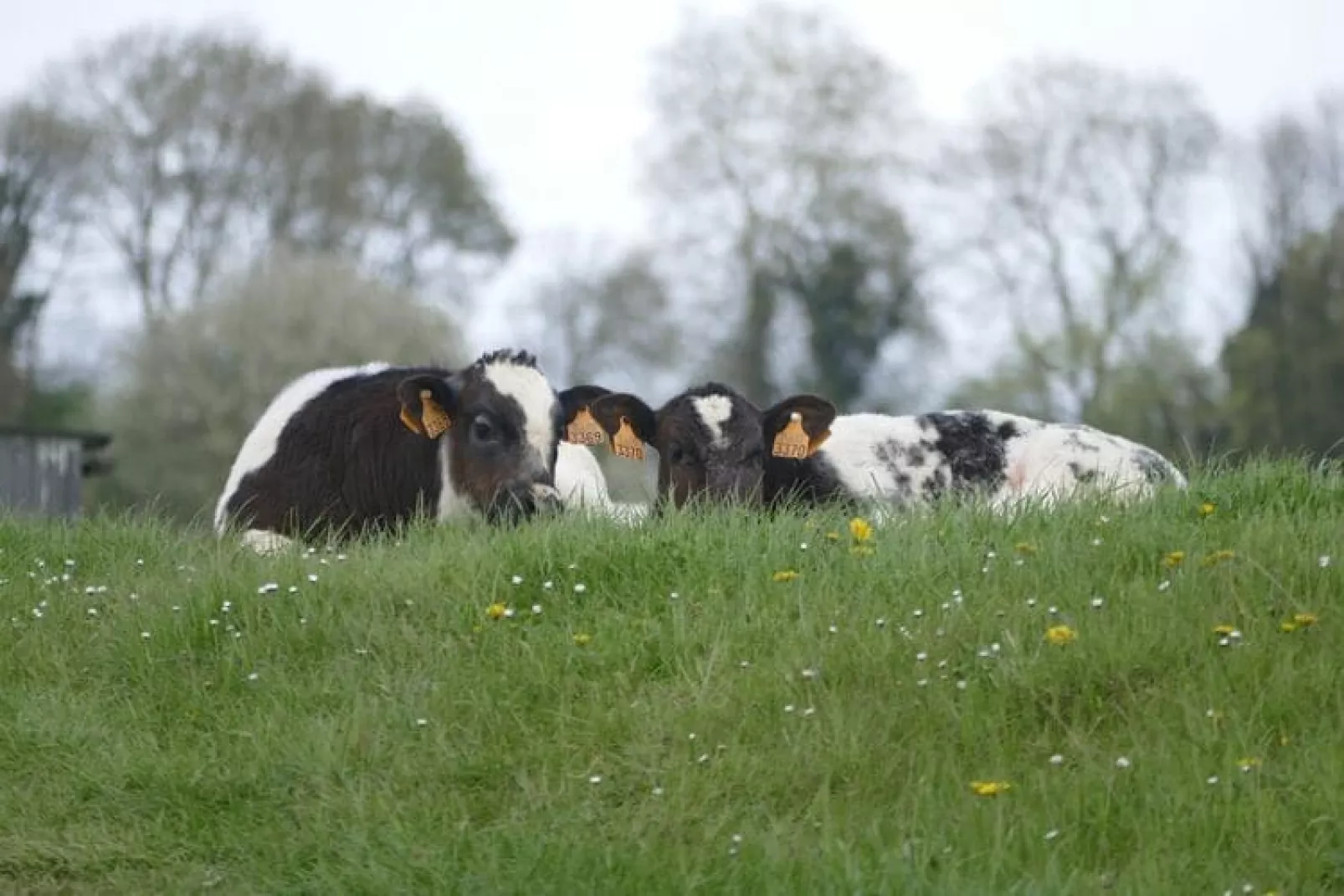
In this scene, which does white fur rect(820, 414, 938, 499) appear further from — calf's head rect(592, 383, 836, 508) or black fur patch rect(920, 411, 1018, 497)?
calf's head rect(592, 383, 836, 508)

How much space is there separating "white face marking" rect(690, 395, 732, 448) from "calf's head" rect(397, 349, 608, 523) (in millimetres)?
1245

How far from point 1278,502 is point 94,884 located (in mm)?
5444

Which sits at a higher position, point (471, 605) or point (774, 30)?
point (774, 30)

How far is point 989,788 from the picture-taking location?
684 cm

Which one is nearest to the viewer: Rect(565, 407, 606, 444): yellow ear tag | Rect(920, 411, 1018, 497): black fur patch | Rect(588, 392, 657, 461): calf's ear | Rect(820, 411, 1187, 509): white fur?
Rect(565, 407, 606, 444): yellow ear tag

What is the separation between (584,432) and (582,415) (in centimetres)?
24

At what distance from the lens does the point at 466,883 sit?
21.4ft

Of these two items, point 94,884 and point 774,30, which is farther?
point 774,30

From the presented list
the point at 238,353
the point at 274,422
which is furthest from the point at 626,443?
the point at 238,353

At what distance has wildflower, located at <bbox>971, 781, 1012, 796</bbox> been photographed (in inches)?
269

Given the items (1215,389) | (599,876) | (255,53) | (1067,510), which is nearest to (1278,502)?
(1067,510)

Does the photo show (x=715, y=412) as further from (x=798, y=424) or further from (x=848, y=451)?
(x=848, y=451)

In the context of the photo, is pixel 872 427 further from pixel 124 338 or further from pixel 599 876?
pixel 124 338

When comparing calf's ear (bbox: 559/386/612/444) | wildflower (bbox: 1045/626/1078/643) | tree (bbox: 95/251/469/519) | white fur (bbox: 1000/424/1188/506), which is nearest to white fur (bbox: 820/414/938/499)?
white fur (bbox: 1000/424/1188/506)
